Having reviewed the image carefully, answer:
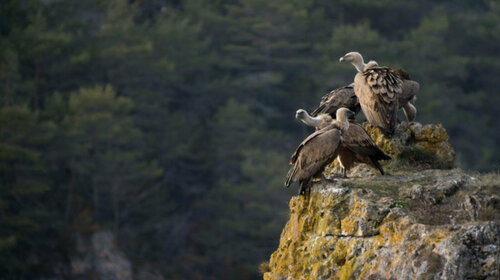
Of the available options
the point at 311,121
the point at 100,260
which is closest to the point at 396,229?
the point at 311,121

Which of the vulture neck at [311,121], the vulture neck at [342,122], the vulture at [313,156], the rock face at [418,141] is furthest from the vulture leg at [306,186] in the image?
the rock face at [418,141]

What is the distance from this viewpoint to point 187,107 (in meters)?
42.6

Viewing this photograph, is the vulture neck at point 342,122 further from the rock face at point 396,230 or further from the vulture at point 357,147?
the rock face at point 396,230

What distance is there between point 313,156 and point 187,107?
34.1 meters

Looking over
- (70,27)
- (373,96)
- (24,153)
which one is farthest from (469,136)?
(373,96)

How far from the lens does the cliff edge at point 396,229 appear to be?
6.94 meters

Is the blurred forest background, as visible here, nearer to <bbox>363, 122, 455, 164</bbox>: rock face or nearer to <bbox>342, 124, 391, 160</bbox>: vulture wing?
<bbox>363, 122, 455, 164</bbox>: rock face

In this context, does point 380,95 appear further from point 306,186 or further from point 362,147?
point 306,186

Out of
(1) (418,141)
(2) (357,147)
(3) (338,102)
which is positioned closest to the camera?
(2) (357,147)

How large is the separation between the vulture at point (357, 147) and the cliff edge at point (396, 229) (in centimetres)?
23

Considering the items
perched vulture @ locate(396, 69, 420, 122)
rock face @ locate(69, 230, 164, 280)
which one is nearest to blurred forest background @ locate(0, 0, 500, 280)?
rock face @ locate(69, 230, 164, 280)

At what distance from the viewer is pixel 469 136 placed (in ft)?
143

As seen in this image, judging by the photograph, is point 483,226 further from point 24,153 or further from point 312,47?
point 312,47

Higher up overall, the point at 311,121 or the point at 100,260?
the point at 311,121
